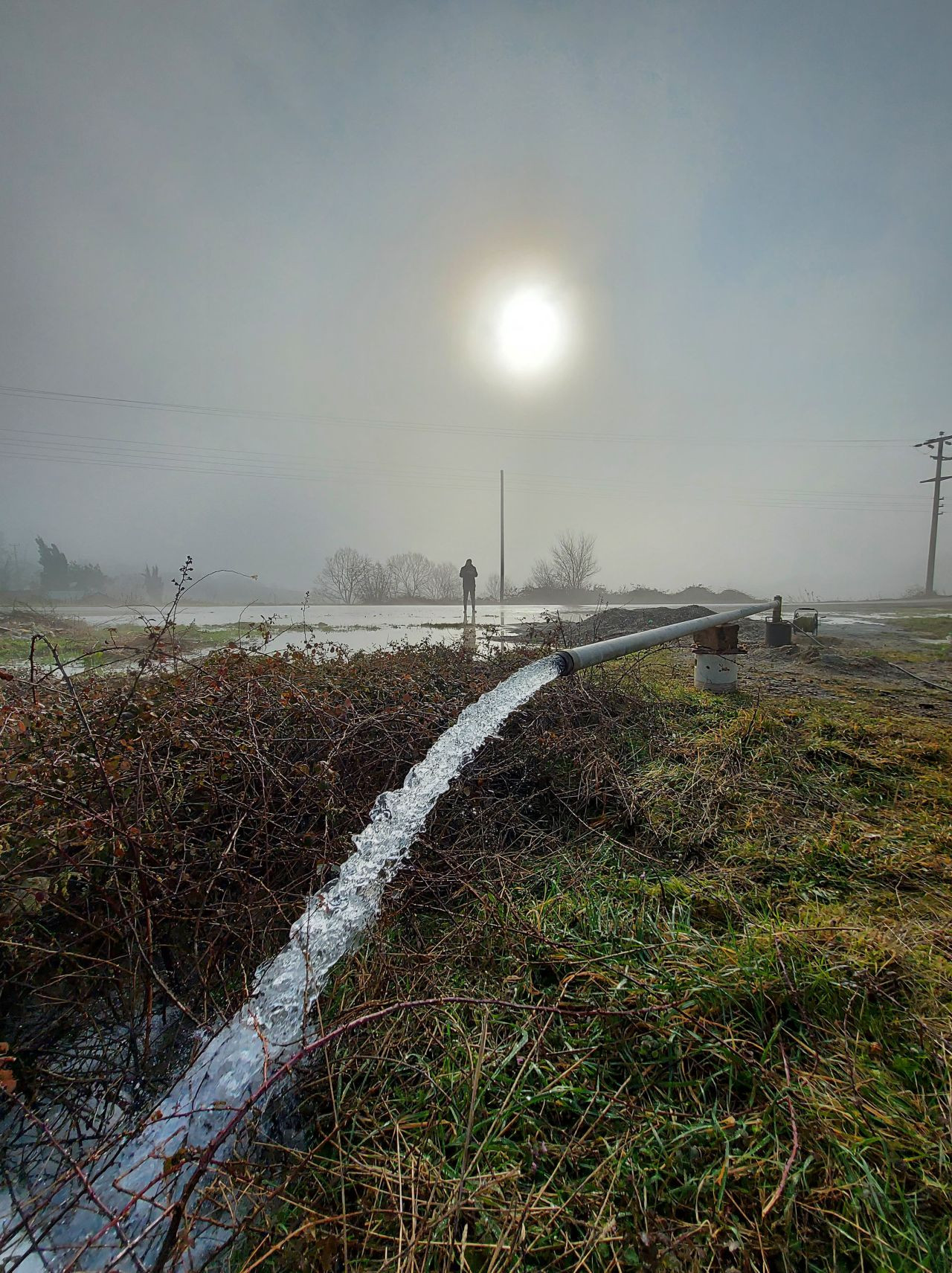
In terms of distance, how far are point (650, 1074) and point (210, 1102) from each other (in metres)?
1.24

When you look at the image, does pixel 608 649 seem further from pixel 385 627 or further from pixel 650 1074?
pixel 385 627

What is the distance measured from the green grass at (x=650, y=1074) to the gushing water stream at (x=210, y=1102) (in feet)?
0.43

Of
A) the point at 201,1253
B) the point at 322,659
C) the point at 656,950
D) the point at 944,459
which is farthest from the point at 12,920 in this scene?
the point at 944,459

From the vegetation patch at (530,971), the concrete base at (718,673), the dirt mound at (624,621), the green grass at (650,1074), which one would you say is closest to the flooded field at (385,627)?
the dirt mound at (624,621)

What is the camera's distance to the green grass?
105 centimetres

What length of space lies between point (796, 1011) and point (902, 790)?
2125 millimetres

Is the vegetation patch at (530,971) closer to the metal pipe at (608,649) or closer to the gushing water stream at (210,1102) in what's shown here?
the gushing water stream at (210,1102)

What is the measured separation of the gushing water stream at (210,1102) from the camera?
3.67 ft

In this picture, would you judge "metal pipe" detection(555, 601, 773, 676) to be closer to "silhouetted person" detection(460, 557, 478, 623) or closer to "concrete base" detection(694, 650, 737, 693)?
"concrete base" detection(694, 650, 737, 693)

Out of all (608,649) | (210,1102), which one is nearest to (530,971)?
(210,1102)

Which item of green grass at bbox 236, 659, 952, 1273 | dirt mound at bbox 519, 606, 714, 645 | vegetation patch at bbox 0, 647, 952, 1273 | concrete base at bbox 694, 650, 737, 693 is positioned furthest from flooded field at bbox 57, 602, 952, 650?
green grass at bbox 236, 659, 952, 1273

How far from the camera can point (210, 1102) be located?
139cm

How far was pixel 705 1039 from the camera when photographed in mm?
1403

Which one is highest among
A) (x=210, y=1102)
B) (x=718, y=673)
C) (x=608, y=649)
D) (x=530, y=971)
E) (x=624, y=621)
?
(x=608, y=649)
